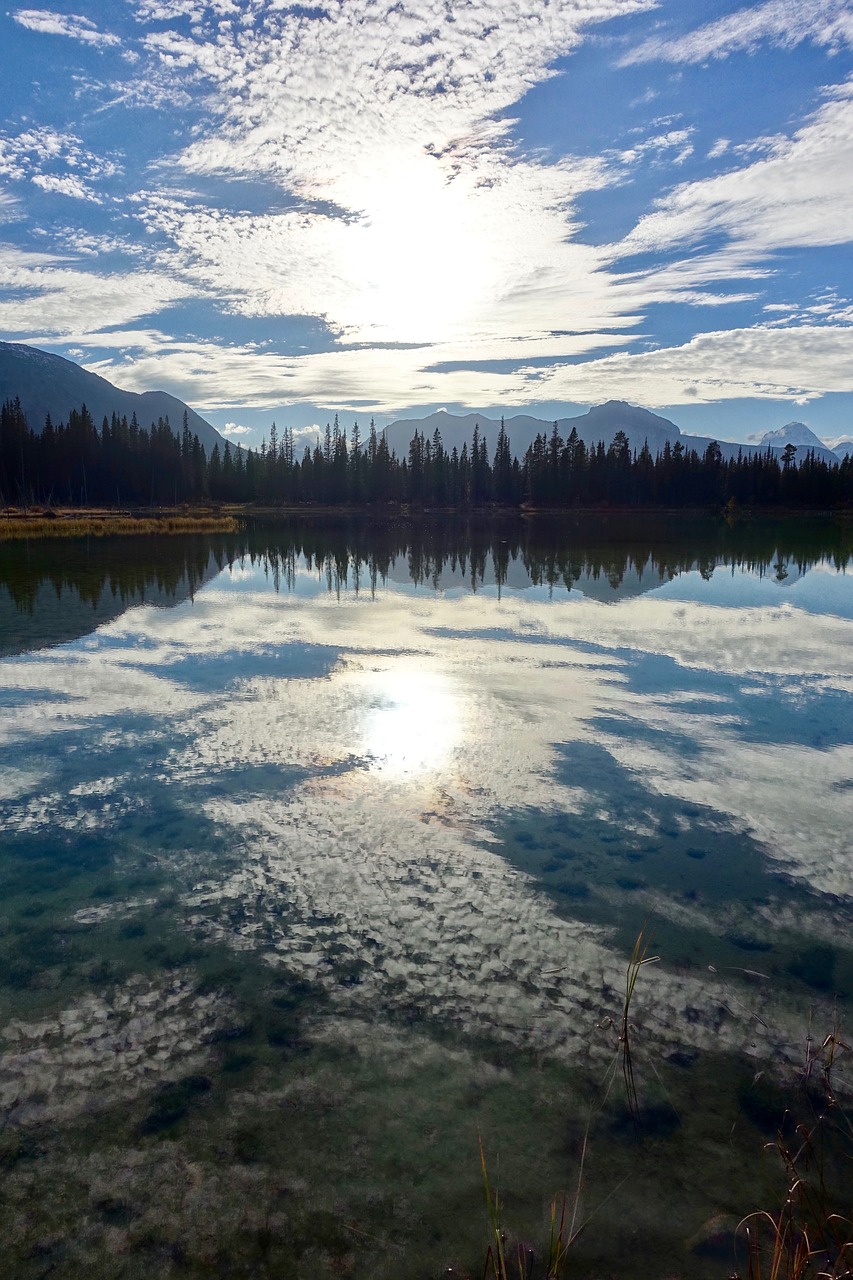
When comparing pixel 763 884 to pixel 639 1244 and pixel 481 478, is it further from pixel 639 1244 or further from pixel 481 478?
pixel 481 478

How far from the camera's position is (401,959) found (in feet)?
20.5

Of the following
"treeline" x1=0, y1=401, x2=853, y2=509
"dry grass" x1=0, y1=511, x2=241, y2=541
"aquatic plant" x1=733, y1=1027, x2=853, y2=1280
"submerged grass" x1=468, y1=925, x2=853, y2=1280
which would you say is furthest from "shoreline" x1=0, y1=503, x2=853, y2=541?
"aquatic plant" x1=733, y1=1027, x2=853, y2=1280

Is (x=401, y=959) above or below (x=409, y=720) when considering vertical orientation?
below

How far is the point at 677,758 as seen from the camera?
36.0 feet

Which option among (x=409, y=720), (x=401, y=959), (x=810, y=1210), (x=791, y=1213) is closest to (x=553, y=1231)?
(x=791, y=1213)

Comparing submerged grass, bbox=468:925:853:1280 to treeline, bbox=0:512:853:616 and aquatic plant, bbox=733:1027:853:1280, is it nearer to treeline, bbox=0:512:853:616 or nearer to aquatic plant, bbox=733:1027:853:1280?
aquatic plant, bbox=733:1027:853:1280

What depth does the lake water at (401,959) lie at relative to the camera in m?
4.14

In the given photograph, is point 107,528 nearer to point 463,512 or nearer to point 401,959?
point 401,959

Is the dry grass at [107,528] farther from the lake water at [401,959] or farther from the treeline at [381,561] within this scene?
the lake water at [401,959]

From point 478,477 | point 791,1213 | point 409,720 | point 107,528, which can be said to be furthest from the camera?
point 478,477

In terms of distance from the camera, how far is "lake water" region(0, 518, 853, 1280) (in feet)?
13.6

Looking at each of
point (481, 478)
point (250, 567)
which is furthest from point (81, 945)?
point (481, 478)

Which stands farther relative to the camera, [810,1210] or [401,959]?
[401,959]

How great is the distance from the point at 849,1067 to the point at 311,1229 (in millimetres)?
3868
